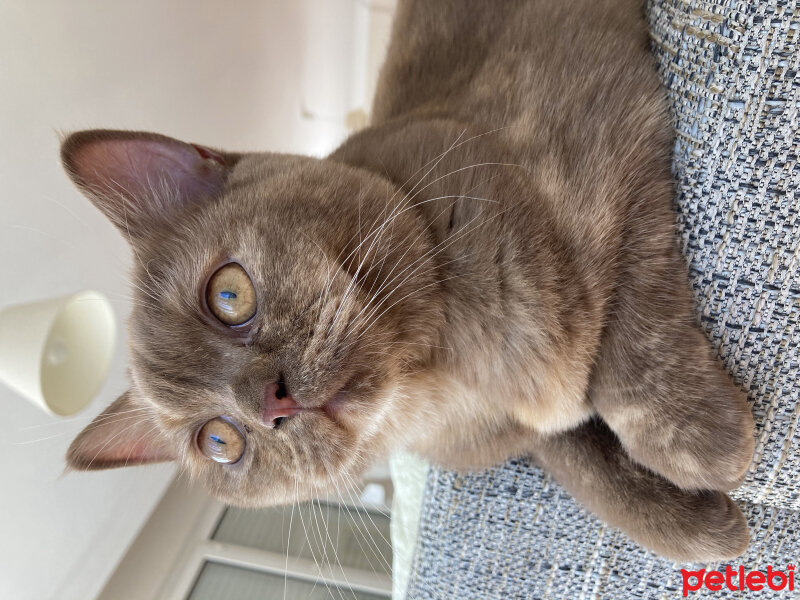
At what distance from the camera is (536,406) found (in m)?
0.92

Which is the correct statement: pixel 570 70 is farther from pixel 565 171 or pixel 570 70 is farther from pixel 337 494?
pixel 337 494

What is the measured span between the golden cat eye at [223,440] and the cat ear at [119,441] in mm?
139

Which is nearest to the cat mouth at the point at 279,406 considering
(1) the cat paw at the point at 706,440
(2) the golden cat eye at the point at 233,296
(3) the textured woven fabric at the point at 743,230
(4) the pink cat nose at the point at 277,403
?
(4) the pink cat nose at the point at 277,403

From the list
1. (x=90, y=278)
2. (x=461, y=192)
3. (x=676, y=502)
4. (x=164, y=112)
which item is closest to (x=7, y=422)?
(x=90, y=278)

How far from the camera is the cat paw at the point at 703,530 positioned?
0.92 metres

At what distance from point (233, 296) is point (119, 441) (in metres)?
0.40

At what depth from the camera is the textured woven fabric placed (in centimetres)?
75

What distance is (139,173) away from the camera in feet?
3.11

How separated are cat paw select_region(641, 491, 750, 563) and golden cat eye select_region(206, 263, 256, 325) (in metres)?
0.74

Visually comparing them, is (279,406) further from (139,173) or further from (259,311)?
(139,173)

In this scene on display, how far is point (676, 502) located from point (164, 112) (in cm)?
135

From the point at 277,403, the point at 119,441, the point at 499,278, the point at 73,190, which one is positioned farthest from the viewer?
the point at 73,190

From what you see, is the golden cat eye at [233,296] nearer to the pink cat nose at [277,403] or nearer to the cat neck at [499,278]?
the pink cat nose at [277,403]

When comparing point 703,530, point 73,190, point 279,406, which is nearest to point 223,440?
point 279,406
